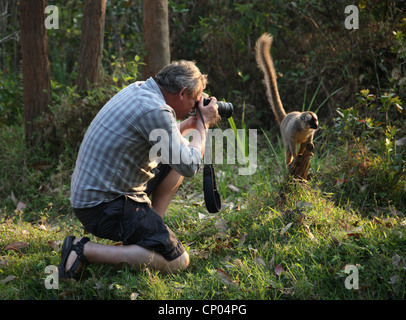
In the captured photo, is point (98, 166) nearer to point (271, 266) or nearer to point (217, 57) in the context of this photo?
point (271, 266)

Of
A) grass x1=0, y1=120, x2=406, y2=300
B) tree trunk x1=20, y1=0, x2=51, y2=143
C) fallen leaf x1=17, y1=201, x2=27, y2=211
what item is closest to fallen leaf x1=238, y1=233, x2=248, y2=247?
grass x1=0, y1=120, x2=406, y2=300

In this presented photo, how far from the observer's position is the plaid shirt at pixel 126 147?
8.68 ft

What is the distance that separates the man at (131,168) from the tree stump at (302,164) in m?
0.91

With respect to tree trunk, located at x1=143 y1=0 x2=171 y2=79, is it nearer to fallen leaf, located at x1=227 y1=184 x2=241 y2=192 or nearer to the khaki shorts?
fallen leaf, located at x1=227 y1=184 x2=241 y2=192

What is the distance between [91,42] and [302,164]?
2.74m

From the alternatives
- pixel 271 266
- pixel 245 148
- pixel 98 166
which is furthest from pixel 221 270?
pixel 245 148

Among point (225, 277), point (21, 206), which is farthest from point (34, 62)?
point (225, 277)

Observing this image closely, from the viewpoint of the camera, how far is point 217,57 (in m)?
6.13

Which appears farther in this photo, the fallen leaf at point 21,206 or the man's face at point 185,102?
the fallen leaf at point 21,206

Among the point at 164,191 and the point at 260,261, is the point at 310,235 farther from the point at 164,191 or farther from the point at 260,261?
the point at 164,191

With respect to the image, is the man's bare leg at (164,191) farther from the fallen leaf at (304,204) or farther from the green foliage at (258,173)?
the fallen leaf at (304,204)

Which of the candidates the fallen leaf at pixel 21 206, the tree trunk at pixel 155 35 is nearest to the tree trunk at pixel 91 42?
the tree trunk at pixel 155 35

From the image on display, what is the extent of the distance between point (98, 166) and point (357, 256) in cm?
162

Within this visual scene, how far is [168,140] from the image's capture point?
8.67 ft
